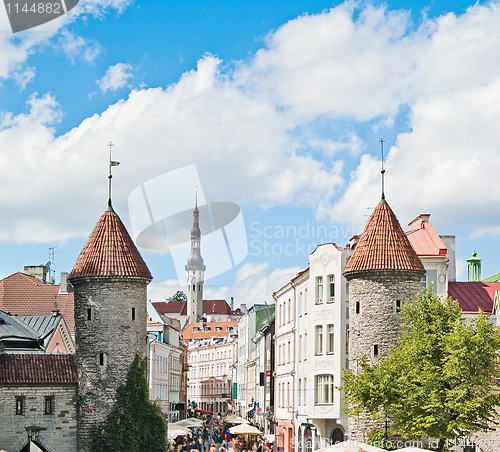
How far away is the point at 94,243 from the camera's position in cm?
5022

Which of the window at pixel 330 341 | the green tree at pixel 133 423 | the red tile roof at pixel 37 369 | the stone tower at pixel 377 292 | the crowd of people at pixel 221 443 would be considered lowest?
the crowd of people at pixel 221 443

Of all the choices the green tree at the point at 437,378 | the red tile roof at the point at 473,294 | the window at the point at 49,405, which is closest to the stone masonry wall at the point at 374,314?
the red tile roof at the point at 473,294

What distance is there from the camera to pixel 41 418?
47.6m

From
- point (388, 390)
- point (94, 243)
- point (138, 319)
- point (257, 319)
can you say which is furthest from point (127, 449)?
point (257, 319)

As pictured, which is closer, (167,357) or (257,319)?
(167,357)

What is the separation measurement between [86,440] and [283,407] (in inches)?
747

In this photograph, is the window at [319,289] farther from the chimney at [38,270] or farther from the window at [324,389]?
the chimney at [38,270]

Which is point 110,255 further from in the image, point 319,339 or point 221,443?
point 221,443

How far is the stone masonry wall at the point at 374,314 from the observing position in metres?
46.4

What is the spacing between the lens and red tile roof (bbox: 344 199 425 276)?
47281 mm

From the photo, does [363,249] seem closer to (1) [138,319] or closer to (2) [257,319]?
(1) [138,319]

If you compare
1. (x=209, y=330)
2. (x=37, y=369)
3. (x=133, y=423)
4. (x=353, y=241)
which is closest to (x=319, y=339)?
(x=353, y=241)

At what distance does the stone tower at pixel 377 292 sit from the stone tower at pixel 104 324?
9831 mm

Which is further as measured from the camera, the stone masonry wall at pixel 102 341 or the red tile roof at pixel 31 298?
the red tile roof at pixel 31 298
